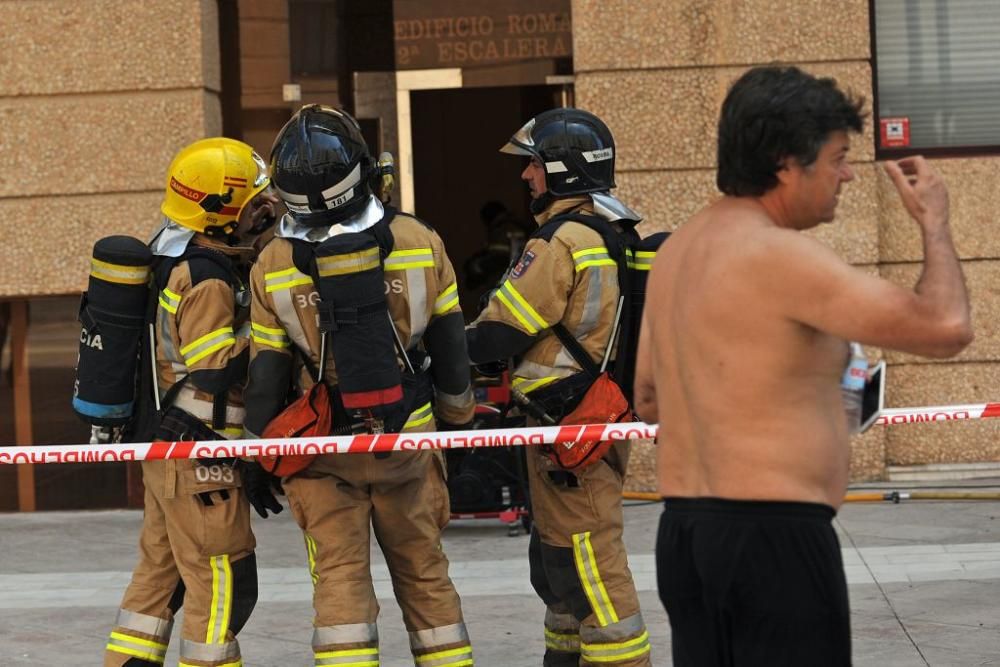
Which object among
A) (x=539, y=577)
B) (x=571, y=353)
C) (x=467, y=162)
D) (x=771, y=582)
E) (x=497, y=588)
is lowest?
(x=497, y=588)

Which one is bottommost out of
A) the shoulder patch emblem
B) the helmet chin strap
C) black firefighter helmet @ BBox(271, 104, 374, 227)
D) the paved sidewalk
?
the paved sidewalk

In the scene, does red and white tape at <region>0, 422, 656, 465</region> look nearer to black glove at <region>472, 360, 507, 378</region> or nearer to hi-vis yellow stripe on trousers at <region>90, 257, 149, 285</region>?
black glove at <region>472, 360, 507, 378</region>

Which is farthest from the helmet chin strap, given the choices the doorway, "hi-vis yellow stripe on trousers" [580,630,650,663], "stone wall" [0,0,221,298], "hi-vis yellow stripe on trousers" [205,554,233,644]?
the doorway

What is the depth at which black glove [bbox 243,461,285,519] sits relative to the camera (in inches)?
203

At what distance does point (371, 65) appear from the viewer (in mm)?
10203

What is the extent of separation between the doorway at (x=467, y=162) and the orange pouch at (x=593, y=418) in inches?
208

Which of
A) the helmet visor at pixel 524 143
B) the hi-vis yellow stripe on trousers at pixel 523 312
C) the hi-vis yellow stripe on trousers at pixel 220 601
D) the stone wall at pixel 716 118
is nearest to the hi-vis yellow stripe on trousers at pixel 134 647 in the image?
the hi-vis yellow stripe on trousers at pixel 220 601

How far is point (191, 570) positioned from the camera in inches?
199

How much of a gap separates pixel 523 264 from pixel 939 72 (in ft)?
16.2

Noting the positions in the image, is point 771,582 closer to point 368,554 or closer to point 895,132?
point 368,554

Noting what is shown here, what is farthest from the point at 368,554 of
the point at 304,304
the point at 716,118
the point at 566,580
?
the point at 716,118

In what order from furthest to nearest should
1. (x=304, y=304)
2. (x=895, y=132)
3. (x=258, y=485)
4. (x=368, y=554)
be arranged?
(x=895, y=132) → (x=258, y=485) → (x=368, y=554) → (x=304, y=304)

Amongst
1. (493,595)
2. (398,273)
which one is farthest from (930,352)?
(493,595)

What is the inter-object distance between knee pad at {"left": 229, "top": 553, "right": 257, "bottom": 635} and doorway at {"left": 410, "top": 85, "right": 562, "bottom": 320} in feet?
18.8
